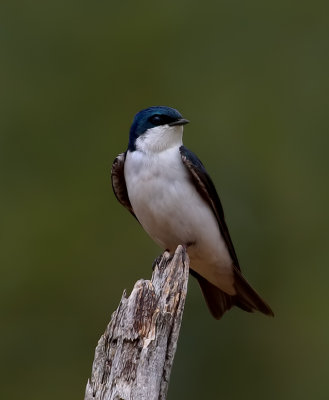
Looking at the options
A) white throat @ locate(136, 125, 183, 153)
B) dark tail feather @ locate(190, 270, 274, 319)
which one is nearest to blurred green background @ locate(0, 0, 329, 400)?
dark tail feather @ locate(190, 270, 274, 319)

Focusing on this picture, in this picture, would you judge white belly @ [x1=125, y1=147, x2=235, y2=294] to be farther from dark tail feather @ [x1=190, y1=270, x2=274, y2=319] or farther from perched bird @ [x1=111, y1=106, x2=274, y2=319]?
dark tail feather @ [x1=190, y1=270, x2=274, y2=319]

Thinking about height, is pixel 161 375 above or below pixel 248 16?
below

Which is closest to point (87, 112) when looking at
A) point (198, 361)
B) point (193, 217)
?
point (198, 361)

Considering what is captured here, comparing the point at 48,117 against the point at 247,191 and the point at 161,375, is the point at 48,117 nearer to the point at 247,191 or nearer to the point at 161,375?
the point at 247,191

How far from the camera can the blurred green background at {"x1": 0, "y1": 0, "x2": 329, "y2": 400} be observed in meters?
7.16

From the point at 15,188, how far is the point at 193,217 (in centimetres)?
286

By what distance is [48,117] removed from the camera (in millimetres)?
8180

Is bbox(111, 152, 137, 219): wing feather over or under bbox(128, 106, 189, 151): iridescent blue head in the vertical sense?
under

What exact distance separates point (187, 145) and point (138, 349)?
4.22 metres

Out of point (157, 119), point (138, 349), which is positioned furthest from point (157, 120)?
point (138, 349)

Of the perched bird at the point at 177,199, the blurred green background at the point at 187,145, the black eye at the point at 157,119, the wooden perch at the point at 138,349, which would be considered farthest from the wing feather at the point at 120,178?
the blurred green background at the point at 187,145

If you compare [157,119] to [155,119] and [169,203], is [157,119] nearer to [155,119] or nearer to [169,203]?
[155,119]

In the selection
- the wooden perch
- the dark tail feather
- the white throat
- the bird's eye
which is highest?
the bird's eye

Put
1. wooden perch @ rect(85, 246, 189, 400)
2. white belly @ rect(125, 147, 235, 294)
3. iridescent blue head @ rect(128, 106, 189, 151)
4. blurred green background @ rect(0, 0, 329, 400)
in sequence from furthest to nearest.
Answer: blurred green background @ rect(0, 0, 329, 400) < iridescent blue head @ rect(128, 106, 189, 151) < white belly @ rect(125, 147, 235, 294) < wooden perch @ rect(85, 246, 189, 400)
